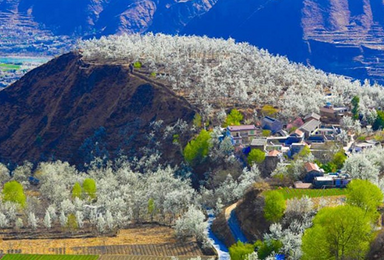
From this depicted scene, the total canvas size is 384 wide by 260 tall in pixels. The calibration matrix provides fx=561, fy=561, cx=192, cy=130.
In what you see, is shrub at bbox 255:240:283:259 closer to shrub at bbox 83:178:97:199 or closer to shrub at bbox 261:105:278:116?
shrub at bbox 83:178:97:199

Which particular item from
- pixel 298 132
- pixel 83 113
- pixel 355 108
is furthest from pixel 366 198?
pixel 83 113

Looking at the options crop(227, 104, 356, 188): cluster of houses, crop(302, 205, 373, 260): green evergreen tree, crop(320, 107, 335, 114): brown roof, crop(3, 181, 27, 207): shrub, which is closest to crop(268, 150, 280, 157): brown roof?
crop(227, 104, 356, 188): cluster of houses

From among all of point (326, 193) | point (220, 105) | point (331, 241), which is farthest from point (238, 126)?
point (331, 241)

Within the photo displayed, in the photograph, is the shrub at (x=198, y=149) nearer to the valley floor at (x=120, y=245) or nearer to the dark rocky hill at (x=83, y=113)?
the dark rocky hill at (x=83, y=113)

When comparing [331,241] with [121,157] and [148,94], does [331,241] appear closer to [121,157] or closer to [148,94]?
[121,157]

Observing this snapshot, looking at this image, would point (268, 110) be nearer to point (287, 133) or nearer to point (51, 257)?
point (287, 133)

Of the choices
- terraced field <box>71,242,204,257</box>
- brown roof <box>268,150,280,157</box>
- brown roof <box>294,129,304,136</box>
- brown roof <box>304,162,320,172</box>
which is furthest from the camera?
brown roof <box>294,129,304,136</box>
